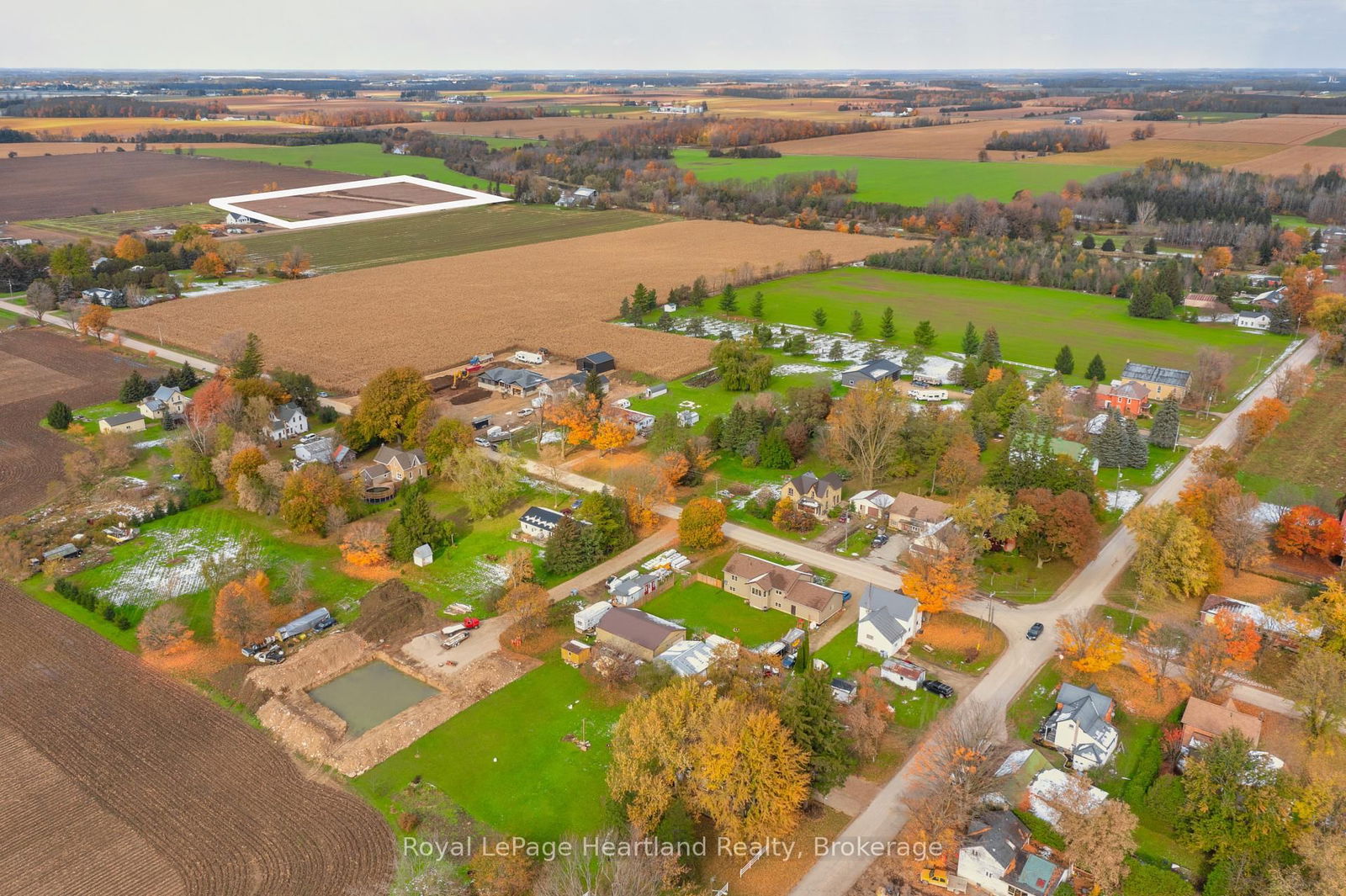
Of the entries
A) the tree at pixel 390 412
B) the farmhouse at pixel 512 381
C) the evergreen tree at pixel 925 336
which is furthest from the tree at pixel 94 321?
the evergreen tree at pixel 925 336

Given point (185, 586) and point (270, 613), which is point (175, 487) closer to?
point (185, 586)

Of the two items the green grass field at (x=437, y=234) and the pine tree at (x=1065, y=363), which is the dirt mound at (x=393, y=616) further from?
the green grass field at (x=437, y=234)

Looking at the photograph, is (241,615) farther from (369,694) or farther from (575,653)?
(575,653)

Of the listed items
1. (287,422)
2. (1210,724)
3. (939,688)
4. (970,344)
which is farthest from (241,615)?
(970,344)

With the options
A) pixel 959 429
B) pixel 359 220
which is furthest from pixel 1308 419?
pixel 359 220

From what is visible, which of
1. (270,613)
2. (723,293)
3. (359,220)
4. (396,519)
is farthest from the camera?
(359,220)

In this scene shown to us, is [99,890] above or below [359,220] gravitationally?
below

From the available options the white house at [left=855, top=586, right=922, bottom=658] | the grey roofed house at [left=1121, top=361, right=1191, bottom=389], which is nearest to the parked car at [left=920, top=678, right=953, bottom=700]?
the white house at [left=855, top=586, right=922, bottom=658]
